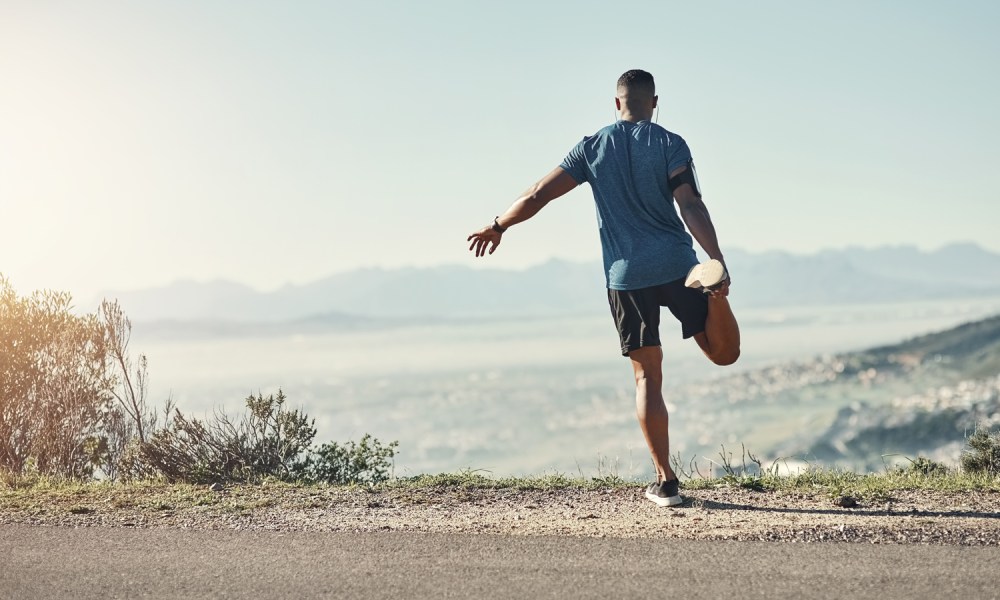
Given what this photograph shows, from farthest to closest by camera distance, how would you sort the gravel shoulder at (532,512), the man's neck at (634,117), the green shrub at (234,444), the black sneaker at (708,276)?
the green shrub at (234,444) → the man's neck at (634,117) → the black sneaker at (708,276) → the gravel shoulder at (532,512)

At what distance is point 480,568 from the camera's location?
4.52 m

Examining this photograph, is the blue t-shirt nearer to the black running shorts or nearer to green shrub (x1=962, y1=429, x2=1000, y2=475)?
the black running shorts

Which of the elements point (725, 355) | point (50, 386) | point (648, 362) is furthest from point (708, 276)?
point (50, 386)

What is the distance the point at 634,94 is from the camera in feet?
19.8

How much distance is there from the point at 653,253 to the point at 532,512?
5.60 feet

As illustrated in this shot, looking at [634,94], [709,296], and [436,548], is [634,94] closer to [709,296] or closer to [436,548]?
[709,296]

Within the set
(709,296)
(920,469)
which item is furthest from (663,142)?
(920,469)

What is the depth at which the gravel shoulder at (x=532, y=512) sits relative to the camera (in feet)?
16.3

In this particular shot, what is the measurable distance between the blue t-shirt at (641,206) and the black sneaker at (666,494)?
121 cm

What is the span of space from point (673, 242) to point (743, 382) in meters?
161

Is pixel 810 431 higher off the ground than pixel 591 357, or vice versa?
pixel 591 357

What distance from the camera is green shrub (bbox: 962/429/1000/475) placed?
728 centimetres

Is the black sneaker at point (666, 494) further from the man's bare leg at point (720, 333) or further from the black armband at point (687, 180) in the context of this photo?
the black armband at point (687, 180)

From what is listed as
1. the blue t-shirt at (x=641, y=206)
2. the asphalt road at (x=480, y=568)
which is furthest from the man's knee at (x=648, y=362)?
the asphalt road at (x=480, y=568)
